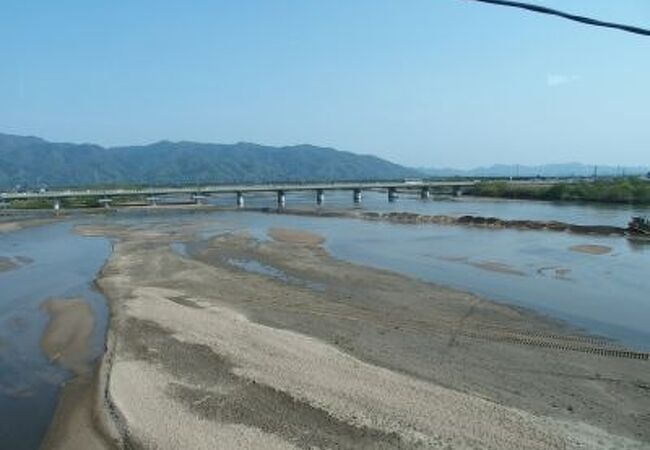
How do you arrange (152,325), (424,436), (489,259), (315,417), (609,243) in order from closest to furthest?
1. (424,436)
2. (315,417)
3. (152,325)
4. (489,259)
5. (609,243)

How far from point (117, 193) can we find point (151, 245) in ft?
221

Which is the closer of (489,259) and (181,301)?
(181,301)

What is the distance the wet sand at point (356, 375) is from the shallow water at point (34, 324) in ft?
4.45

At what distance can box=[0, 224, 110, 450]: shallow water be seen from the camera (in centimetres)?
1593

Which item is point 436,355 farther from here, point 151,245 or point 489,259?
point 151,245

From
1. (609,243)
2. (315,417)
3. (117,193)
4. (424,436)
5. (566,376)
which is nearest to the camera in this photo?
(424,436)

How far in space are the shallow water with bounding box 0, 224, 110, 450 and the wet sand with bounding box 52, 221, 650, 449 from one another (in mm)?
1356

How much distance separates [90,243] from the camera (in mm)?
55750

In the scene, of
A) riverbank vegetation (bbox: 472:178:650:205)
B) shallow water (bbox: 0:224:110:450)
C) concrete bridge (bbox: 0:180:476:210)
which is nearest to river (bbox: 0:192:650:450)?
shallow water (bbox: 0:224:110:450)

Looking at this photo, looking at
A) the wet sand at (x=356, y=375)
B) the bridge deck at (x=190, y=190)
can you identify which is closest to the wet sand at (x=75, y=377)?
the wet sand at (x=356, y=375)

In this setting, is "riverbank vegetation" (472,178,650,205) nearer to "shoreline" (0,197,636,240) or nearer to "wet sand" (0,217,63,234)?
"shoreline" (0,197,636,240)

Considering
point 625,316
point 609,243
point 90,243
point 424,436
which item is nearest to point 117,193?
point 90,243

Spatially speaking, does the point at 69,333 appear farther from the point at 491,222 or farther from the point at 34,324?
the point at 491,222

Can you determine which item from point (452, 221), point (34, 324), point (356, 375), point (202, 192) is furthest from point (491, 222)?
point (202, 192)
